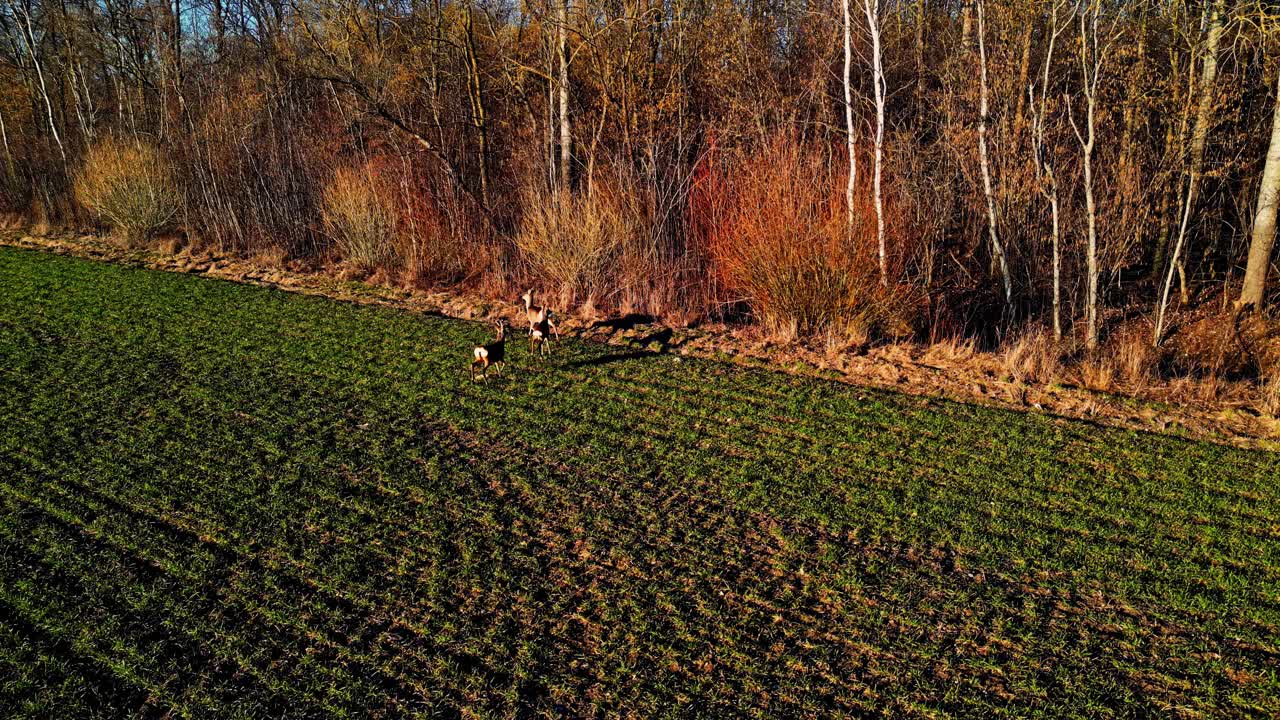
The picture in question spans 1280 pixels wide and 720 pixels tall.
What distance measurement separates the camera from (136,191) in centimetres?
1612

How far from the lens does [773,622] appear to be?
146 inches

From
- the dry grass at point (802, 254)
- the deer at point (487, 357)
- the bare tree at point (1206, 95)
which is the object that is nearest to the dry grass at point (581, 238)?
the dry grass at point (802, 254)

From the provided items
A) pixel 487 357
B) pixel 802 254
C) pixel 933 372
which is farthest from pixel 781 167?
pixel 487 357

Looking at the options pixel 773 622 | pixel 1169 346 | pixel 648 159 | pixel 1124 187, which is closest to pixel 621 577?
pixel 773 622

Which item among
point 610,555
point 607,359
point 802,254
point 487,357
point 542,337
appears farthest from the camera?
point 802,254

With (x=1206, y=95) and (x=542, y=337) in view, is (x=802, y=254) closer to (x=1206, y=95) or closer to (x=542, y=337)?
(x=542, y=337)

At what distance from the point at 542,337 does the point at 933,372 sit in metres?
3.76

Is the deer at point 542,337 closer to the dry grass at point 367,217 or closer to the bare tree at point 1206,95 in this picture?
the dry grass at point 367,217

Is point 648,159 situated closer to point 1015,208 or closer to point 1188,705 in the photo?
point 1015,208

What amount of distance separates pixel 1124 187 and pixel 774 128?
4.35 metres

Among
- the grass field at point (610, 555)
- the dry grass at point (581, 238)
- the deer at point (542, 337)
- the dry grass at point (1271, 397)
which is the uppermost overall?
the dry grass at point (581, 238)

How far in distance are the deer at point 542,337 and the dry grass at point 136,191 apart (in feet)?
39.3

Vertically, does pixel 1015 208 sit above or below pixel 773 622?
above

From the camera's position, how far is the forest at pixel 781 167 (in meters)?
8.57
